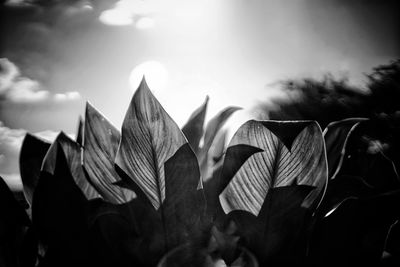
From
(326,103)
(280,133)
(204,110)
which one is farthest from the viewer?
(326,103)

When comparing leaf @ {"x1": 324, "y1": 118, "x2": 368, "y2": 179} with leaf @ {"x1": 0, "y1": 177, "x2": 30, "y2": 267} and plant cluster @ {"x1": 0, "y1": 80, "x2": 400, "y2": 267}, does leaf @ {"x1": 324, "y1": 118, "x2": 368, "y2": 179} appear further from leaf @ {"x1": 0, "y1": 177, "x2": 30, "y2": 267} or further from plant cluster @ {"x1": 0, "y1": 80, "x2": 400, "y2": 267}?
leaf @ {"x1": 0, "y1": 177, "x2": 30, "y2": 267}

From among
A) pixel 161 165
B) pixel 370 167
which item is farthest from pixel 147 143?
pixel 370 167

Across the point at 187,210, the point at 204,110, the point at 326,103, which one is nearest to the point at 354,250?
the point at 187,210

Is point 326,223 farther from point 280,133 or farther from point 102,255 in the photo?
point 102,255

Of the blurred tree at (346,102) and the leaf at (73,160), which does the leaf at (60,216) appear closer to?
the leaf at (73,160)

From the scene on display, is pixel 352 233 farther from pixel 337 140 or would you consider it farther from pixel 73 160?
pixel 73 160

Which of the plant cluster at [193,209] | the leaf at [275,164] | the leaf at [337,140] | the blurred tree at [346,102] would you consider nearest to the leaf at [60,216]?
the plant cluster at [193,209]
